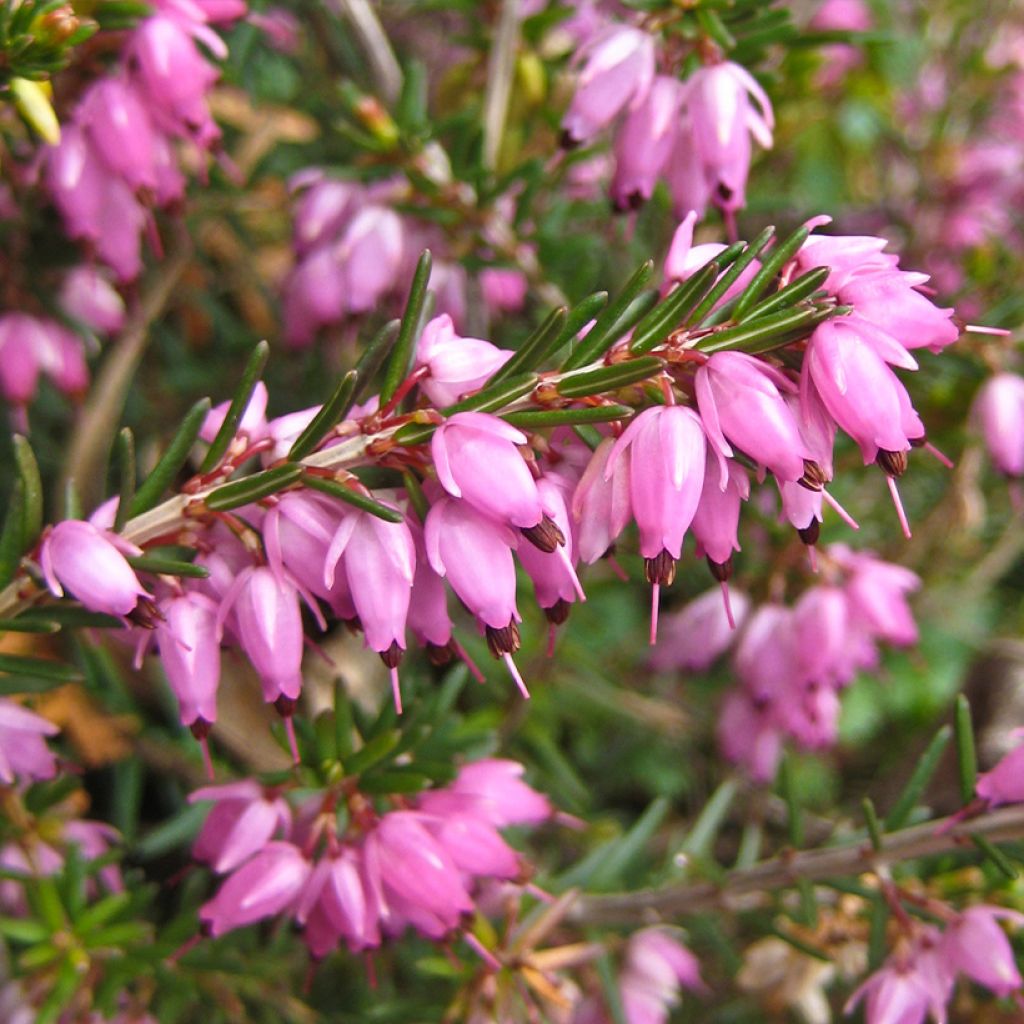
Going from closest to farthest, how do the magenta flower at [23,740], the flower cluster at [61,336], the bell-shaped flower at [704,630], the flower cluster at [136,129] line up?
the magenta flower at [23,740], the flower cluster at [136,129], the flower cluster at [61,336], the bell-shaped flower at [704,630]

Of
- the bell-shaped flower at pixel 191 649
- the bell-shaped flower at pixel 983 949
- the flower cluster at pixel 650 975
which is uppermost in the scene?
the bell-shaped flower at pixel 191 649

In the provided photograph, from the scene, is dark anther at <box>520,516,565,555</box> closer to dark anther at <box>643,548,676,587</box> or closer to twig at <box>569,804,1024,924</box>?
dark anther at <box>643,548,676,587</box>

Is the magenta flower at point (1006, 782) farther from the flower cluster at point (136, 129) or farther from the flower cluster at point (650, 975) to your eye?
the flower cluster at point (136, 129)

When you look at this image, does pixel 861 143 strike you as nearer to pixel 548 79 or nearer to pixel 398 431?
→ pixel 548 79

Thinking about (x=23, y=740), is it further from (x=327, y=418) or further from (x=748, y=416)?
(x=748, y=416)

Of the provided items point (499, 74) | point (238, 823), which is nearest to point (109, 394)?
point (499, 74)

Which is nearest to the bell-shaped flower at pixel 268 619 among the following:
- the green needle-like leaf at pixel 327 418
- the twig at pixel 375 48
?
the green needle-like leaf at pixel 327 418

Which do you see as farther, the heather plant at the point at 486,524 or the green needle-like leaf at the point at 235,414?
the green needle-like leaf at the point at 235,414
